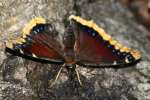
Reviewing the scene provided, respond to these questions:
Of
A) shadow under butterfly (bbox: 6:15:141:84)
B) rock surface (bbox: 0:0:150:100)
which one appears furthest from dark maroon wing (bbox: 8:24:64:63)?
rock surface (bbox: 0:0:150:100)

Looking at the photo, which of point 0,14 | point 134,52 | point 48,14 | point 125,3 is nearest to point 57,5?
point 48,14

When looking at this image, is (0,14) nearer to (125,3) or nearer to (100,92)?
(100,92)

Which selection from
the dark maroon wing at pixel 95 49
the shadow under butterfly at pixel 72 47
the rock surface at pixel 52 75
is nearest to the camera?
the rock surface at pixel 52 75

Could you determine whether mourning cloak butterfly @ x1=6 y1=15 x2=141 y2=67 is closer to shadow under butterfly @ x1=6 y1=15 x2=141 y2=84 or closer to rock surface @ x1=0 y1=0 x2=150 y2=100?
shadow under butterfly @ x1=6 y1=15 x2=141 y2=84

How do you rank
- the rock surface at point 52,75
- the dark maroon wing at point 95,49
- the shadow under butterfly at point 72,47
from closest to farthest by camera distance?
the rock surface at point 52,75, the shadow under butterfly at point 72,47, the dark maroon wing at point 95,49

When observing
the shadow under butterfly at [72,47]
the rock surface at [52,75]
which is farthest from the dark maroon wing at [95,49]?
the rock surface at [52,75]

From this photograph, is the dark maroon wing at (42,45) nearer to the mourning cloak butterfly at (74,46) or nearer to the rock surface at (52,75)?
the mourning cloak butterfly at (74,46)

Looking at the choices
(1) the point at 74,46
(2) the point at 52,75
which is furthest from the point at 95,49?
(2) the point at 52,75
